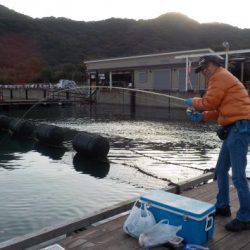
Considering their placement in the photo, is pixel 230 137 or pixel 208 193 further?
pixel 208 193

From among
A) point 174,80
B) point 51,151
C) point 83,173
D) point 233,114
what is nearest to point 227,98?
point 233,114

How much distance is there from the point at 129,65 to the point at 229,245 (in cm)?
4668

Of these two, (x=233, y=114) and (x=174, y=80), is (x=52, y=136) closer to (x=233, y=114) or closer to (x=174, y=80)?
(x=233, y=114)

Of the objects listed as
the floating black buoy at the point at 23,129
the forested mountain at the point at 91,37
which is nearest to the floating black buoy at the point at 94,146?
the floating black buoy at the point at 23,129

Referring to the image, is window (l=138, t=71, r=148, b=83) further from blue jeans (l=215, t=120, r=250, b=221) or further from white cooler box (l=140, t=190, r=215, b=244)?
white cooler box (l=140, t=190, r=215, b=244)

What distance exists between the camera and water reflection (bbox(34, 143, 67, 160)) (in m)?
15.9

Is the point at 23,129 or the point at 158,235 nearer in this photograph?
the point at 158,235

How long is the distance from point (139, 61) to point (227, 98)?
148 ft

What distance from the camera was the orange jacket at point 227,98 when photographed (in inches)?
186

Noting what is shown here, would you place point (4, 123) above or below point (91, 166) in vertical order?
above

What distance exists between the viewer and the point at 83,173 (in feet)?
41.8

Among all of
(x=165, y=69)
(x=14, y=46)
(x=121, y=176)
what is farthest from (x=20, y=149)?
(x=14, y=46)

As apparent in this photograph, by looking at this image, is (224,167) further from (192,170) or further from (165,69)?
(165,69)

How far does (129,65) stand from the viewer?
165 feet
